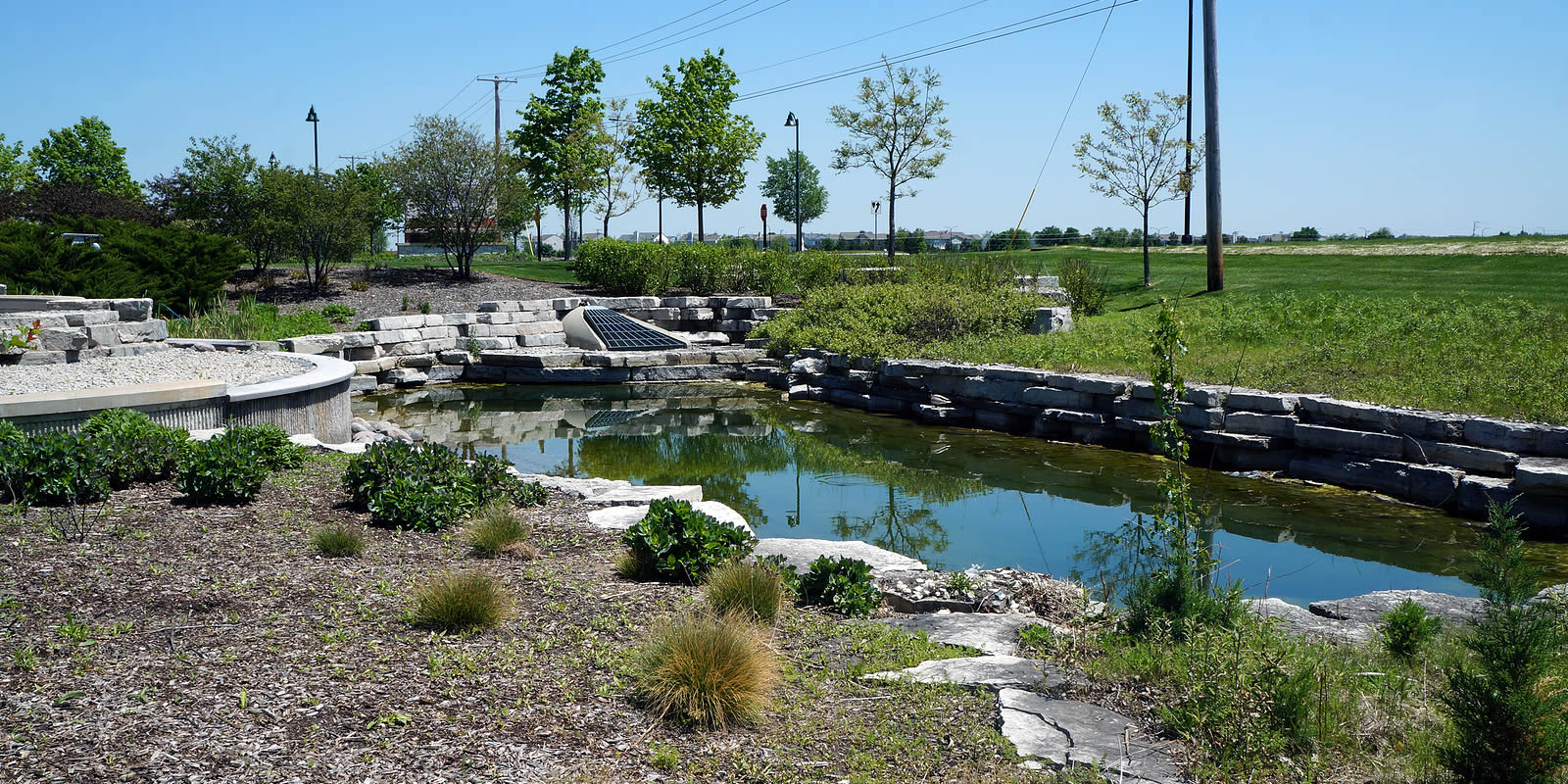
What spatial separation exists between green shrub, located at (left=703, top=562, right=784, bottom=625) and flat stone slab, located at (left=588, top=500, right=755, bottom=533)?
1.37 m

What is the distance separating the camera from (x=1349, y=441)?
8.91 metres

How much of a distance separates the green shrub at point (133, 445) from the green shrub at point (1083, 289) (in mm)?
14208

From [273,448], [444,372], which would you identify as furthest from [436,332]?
[273,448]

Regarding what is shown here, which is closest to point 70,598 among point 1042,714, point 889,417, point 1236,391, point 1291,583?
point 1042,714

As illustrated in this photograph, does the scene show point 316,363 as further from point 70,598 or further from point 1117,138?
point 1117,138

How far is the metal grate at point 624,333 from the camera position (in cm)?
1798

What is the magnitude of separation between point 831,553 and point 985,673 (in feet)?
6.42

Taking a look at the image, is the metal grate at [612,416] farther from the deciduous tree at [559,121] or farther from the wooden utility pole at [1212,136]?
the deciduous tree at [559,121]

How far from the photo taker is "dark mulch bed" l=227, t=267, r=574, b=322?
20188 mm

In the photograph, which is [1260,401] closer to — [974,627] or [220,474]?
[974,627]

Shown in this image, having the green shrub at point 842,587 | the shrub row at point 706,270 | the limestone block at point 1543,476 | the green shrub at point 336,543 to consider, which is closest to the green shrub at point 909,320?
the shrub row at point 706,270

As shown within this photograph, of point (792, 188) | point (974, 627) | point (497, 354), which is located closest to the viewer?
point (974, 627)

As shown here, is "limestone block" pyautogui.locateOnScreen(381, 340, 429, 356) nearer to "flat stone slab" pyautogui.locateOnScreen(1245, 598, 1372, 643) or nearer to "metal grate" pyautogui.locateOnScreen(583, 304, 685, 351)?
"metal grate" pyautogui.locateOnScreen(583, 304, 685, 351)

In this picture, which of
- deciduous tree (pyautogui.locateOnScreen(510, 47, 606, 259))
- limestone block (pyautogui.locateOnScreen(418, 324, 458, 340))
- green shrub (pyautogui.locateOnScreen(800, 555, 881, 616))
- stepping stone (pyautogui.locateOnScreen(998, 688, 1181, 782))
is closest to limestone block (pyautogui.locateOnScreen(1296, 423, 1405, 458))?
green shrub (pyautogui.locateOnScreen(800, 555, 881, 616))
